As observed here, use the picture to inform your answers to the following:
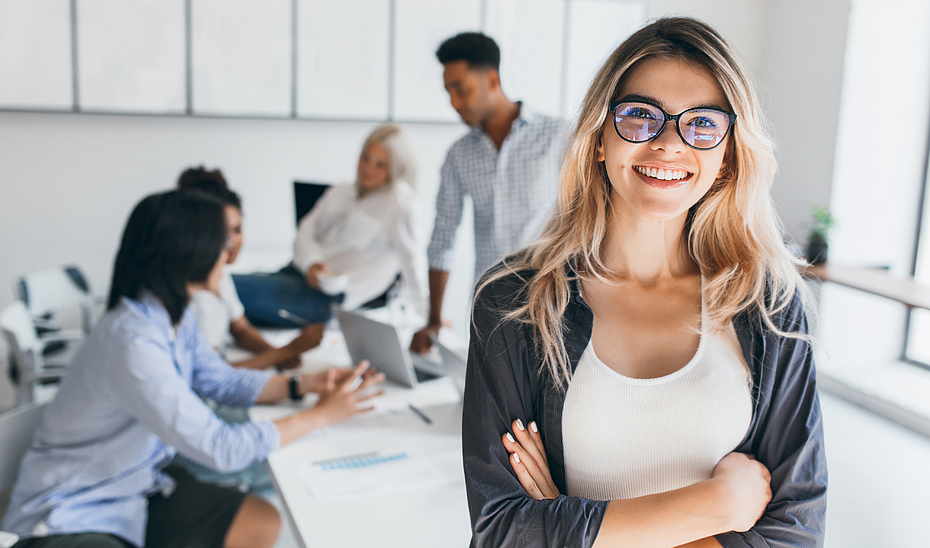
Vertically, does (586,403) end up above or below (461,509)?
above

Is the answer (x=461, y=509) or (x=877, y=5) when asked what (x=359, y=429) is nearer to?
(x=461, y=509)

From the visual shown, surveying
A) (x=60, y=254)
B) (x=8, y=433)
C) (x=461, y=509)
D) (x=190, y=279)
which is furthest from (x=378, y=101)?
(x=461, y=509)

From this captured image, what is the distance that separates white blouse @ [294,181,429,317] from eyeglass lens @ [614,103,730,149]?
7.08 ft

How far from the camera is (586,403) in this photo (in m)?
1.09

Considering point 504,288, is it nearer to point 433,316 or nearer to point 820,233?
point 433,316

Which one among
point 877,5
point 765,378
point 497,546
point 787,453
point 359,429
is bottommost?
point 359,429

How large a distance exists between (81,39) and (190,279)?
8.16 ft

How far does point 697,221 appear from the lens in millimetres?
1260

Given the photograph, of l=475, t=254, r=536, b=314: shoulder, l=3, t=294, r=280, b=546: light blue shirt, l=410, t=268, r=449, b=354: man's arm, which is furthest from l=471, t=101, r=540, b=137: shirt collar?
l=475, t=254, r=536, b=314: shoulder

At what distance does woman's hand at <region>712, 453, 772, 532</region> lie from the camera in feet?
3.44

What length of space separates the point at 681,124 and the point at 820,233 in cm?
328

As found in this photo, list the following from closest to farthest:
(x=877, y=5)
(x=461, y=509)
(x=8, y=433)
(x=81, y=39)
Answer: (x=461, y=509)
(x=8, y=433)
(x=81, y=39)
(x=877, y=5)

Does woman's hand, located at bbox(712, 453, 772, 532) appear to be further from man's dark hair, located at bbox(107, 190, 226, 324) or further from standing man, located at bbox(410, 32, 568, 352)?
standing man, located at bbox(410, 32, 568, 352)

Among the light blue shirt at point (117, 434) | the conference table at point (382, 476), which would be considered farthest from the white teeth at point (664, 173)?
the light blue shirt at point (117, 434)
